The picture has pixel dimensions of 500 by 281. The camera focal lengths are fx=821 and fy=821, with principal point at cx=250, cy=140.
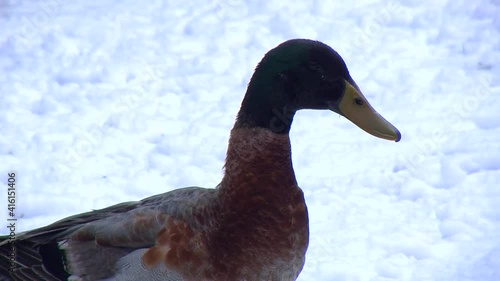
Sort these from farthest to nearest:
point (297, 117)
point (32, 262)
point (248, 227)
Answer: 1. point (297, 117)
2. point (32, 262)
3. point (248, 227)

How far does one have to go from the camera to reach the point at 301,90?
2.47 metres

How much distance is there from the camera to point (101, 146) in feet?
14.0

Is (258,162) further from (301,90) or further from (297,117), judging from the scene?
(297,117)

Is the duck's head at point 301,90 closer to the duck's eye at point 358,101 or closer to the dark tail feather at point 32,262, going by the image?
the duck's eye at point 358,101

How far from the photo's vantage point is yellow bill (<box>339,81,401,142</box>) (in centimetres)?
248

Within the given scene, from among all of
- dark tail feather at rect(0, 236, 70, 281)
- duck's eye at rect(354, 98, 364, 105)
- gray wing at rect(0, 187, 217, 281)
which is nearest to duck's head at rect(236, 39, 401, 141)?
duck's eye at rect(354, 98, 364, 105)

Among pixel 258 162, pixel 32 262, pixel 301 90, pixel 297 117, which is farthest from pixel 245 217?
pixel 297 117

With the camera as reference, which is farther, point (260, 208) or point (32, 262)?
point (32, 262)

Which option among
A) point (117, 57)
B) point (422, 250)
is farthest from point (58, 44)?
point (422, 250)

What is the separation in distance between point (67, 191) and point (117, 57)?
1.50 m

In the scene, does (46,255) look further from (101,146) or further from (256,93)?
(101,146)

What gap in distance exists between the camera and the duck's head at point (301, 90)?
244 centimetres

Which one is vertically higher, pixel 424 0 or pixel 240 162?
pixel 424 0

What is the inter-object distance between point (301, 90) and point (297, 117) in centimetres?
208
